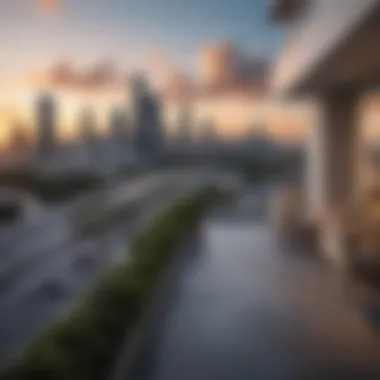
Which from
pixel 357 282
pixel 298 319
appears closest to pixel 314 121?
pixel 357 282

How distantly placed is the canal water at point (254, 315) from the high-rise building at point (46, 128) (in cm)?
123

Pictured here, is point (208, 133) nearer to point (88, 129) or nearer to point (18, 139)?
point (88, 129)

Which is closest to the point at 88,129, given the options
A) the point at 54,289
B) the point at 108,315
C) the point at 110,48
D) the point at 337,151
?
the point at 110,48

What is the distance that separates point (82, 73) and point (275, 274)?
7.53 ft

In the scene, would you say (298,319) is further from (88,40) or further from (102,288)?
(88,40)

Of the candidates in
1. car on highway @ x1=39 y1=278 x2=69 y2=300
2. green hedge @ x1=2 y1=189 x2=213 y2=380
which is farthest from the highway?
green hedge @ x1=2 y1=189 x2=213 y2=380

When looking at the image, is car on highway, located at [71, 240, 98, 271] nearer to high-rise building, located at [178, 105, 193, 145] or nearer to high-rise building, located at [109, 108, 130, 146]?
high-rise building, located at [109, 108, 130, 146]

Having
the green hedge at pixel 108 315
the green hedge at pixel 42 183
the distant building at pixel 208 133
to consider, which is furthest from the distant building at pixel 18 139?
the distant building at pixel 208 133

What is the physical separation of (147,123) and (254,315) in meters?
1.41

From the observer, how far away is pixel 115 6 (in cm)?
293

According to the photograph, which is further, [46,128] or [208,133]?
[208,133]

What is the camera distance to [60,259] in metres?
3.18

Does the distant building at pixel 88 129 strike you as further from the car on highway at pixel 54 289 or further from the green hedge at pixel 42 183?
the car on highway at pixel 54 289

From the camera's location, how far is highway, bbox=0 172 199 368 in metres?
2.75
